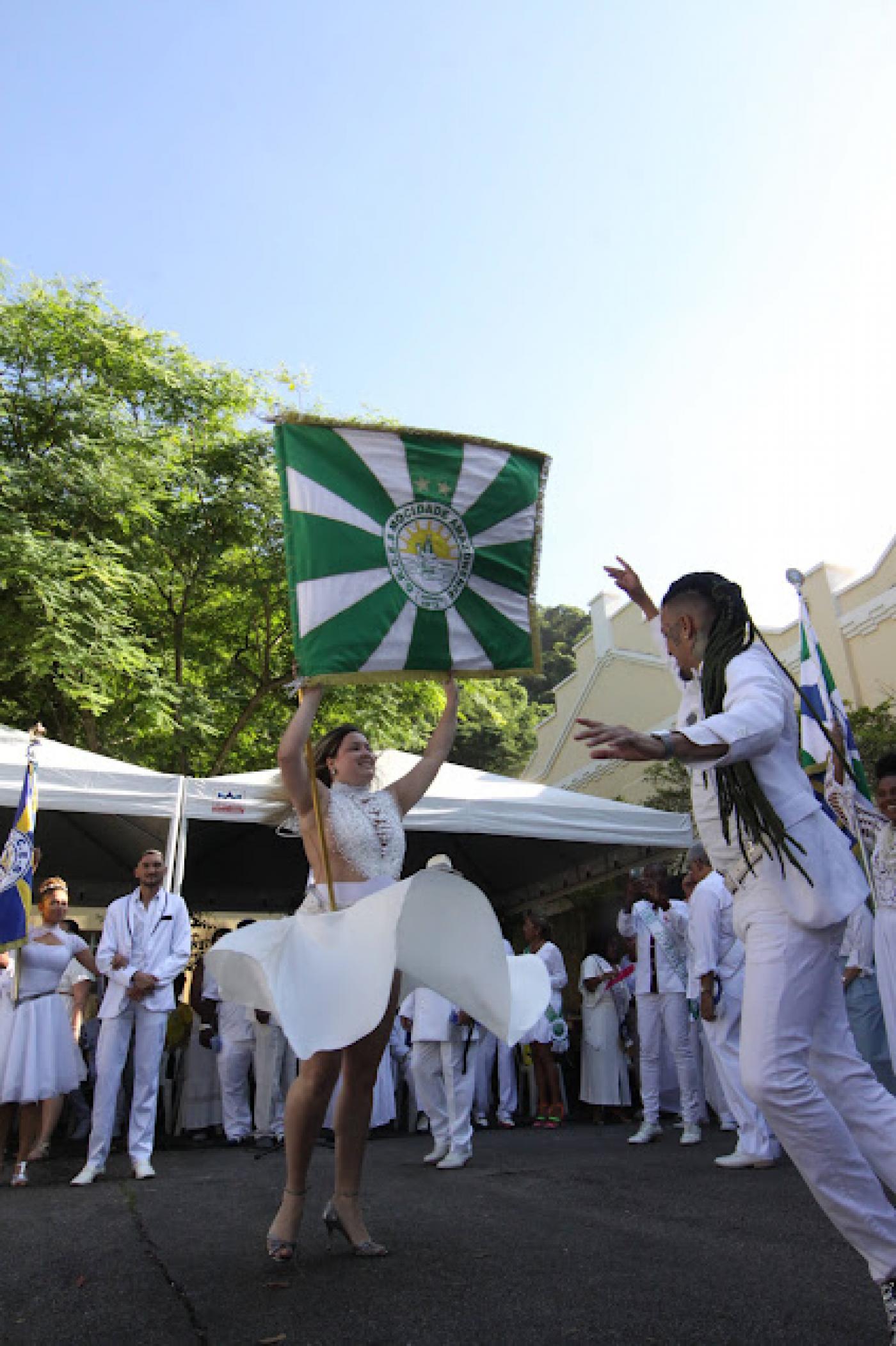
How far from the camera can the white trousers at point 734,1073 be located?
598 cm

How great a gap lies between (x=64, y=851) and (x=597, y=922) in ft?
23.2

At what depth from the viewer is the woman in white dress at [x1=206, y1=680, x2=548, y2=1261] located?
293 centimetres

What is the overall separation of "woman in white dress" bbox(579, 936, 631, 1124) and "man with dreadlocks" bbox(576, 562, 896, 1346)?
7.88m

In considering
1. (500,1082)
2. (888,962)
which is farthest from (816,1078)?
(500,1082)

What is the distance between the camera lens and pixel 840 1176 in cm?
232

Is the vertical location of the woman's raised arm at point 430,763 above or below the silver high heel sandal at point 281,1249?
above

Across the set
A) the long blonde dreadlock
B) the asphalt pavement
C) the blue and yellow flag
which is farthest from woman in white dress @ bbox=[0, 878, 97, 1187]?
the long blonde dreadlock

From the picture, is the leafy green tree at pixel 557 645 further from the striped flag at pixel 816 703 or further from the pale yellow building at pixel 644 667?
the striped flag at pixel 816 703

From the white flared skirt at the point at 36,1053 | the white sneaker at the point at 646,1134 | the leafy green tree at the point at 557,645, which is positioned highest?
the leafy green tree at the point at 557,645

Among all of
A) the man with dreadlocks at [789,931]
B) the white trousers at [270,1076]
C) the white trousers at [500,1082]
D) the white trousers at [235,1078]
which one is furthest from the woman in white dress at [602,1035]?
the man with dreadlocks at [789,931]

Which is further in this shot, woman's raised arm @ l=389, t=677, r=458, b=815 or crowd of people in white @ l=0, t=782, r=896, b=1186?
crowd of people in white @ l=0, t=782, r=896, b=1186

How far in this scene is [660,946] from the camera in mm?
7785

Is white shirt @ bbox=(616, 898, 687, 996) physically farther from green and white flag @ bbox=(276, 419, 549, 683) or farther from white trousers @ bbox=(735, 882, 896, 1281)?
white trousers @ bbox=(735, 882, 896, 1281)

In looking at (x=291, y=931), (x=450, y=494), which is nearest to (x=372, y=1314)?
(x=291, y=931)
